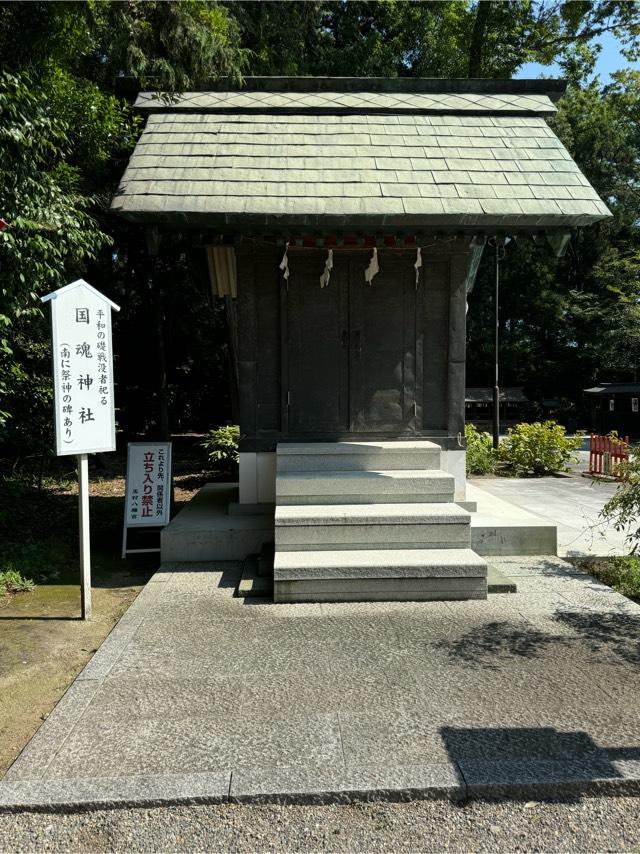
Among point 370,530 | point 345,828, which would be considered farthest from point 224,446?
point 345,828

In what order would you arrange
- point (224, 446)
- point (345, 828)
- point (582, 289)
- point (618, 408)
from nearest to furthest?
point (345, 828), point (224, 446), point (618, 408), point (582, 289)

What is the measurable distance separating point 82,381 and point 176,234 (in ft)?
7.75

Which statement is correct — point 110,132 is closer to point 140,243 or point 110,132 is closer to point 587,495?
point 140,243

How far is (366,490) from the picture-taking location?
247 inches

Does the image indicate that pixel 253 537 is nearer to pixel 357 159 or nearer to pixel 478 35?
pixel 357 159

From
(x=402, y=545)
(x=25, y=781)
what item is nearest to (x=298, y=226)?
(x=402, y=545)

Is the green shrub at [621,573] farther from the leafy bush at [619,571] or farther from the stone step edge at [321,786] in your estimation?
the stone step edge at [321,786]

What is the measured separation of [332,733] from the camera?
323cm

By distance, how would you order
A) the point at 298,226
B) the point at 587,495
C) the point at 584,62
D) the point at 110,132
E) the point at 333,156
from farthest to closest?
the point at 584,62 → the point at 587,495 → the point at 110,132 → the point at 333,156 → the point at 298,226

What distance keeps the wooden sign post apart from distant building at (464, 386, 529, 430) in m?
29.8

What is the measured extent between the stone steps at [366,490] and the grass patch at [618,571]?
70.0 inches

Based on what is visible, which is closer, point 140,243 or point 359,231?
point 359,231

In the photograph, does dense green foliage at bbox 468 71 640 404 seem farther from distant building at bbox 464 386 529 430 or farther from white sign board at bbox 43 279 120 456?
white sign board at bbox 43 279 120 456

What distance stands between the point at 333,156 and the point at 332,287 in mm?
1498
